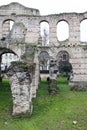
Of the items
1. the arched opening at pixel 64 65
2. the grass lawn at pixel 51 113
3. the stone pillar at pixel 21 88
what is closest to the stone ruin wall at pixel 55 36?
the grass lawn at pixel 51 113

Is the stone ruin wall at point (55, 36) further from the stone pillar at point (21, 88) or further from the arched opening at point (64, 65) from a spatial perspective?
the arched opening at point (64, 65)

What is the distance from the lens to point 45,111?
64.4ft

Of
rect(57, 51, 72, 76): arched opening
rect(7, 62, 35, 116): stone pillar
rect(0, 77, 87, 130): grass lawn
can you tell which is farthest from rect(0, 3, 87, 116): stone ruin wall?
rect(57, 51, 72, 76): arched opening

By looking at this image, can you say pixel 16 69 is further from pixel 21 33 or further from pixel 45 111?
pixel 21 33

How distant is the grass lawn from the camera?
1748cm

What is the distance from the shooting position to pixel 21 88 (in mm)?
19141

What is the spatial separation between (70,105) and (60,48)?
10152mm

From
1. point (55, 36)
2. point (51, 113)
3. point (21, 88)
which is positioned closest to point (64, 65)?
point (55, 36)

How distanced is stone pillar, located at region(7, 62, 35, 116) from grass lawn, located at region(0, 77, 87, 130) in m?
0.50

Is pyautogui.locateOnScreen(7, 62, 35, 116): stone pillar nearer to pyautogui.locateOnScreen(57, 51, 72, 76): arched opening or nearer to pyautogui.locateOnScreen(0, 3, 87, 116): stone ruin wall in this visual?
pyautogui.locateOnScreen(0, 3, 87, 116): stone ruin wall

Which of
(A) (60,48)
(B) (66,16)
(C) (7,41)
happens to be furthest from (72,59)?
(C) (7,41)

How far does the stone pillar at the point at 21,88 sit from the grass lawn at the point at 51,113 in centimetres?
50

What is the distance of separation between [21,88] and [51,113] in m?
2.06

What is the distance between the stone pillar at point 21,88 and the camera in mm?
19047
